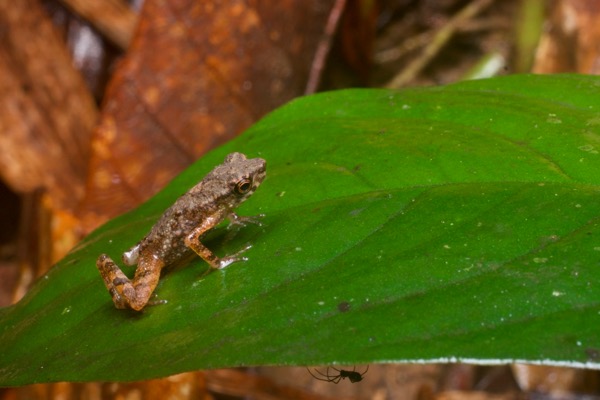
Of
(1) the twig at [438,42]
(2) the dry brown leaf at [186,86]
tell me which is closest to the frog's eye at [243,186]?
(2) the dry brown leaf at [186,86]

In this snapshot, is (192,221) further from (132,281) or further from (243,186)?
(132,281)

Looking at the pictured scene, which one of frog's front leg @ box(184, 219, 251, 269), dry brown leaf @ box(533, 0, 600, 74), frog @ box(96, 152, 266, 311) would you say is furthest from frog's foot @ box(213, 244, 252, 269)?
dry brown leaf @ box(533, 0, 600, 74)

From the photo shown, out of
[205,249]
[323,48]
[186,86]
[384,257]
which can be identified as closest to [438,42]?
[323,48]

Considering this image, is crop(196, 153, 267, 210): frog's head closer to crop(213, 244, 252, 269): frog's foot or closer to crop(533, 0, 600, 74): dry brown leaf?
crop(213, 244, 252, 269): frog's foot

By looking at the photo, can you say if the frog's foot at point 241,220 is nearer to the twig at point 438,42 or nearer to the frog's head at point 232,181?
the frog's head at point 232,181

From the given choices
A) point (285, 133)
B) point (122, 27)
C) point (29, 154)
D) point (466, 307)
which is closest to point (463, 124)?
point (285, 133)

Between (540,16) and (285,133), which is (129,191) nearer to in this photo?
(285,133)
